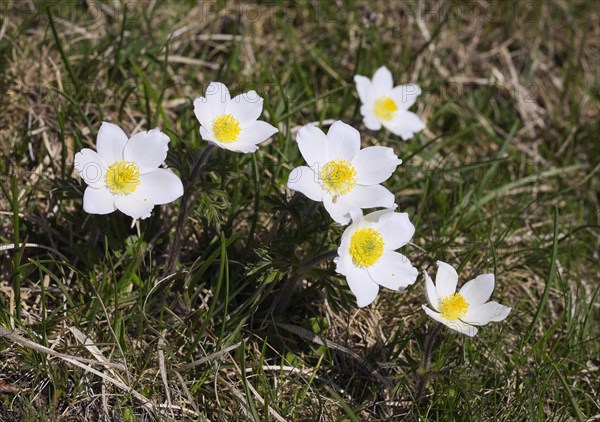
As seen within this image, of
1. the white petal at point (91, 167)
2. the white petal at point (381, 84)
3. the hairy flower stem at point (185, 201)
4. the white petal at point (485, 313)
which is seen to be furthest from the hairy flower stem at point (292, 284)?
the white petal at point (381, 84)

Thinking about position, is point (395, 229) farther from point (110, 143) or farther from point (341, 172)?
point (110, 143)

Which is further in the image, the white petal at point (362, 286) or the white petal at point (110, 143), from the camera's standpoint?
the white petal at point (110, 143)

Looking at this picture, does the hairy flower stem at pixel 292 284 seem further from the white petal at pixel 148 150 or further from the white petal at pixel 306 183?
the white petal at pixel 148 150

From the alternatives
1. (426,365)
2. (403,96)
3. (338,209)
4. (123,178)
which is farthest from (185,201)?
(403,96)

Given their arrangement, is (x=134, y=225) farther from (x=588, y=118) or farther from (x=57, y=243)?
(x=588, y=118)

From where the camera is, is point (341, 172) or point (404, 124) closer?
point (341, 172)

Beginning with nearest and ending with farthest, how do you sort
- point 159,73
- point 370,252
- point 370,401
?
point 370,252 → point 370,401 → point 159,73

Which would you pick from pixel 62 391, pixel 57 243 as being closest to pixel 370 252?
pixel 62 391
